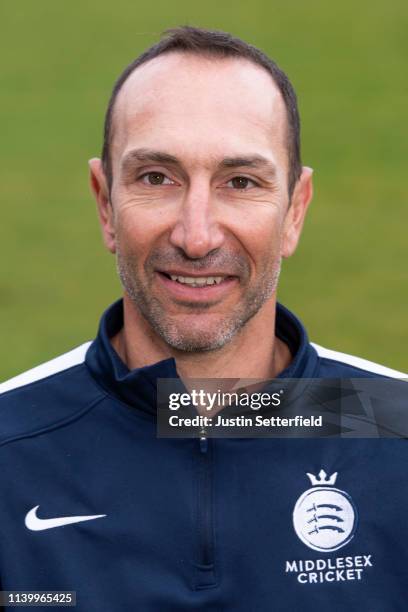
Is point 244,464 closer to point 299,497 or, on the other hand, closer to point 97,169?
point 299,497

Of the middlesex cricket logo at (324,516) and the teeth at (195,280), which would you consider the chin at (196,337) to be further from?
the middlesex cricket logo at (324,516)

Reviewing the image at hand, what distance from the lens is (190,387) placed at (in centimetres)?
439

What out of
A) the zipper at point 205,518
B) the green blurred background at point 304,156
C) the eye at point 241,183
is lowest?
the zipper at point 205,518

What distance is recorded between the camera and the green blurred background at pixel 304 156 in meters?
10.9

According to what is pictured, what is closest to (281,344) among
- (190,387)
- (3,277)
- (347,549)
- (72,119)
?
(190,387)

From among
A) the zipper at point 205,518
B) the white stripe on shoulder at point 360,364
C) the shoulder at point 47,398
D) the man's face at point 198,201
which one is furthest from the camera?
the white stripe on shoulder at point 360,364

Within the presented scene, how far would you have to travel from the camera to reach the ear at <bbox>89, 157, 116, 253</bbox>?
14.8ft

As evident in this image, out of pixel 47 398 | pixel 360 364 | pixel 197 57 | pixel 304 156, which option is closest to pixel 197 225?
pixel 197 57

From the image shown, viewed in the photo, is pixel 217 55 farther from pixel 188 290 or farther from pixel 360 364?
pixel 360 364

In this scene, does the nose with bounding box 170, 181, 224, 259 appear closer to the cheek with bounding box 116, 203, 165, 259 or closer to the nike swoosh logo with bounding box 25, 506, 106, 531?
the cheek with bounding box 116, 203, 165, 259

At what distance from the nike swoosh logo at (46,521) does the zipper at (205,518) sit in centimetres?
31

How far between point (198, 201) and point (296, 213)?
21.5 inches

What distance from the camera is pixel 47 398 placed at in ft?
14.5

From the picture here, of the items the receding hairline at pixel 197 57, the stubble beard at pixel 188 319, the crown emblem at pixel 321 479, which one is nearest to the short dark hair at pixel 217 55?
the receding hairline at pixel 197 57
